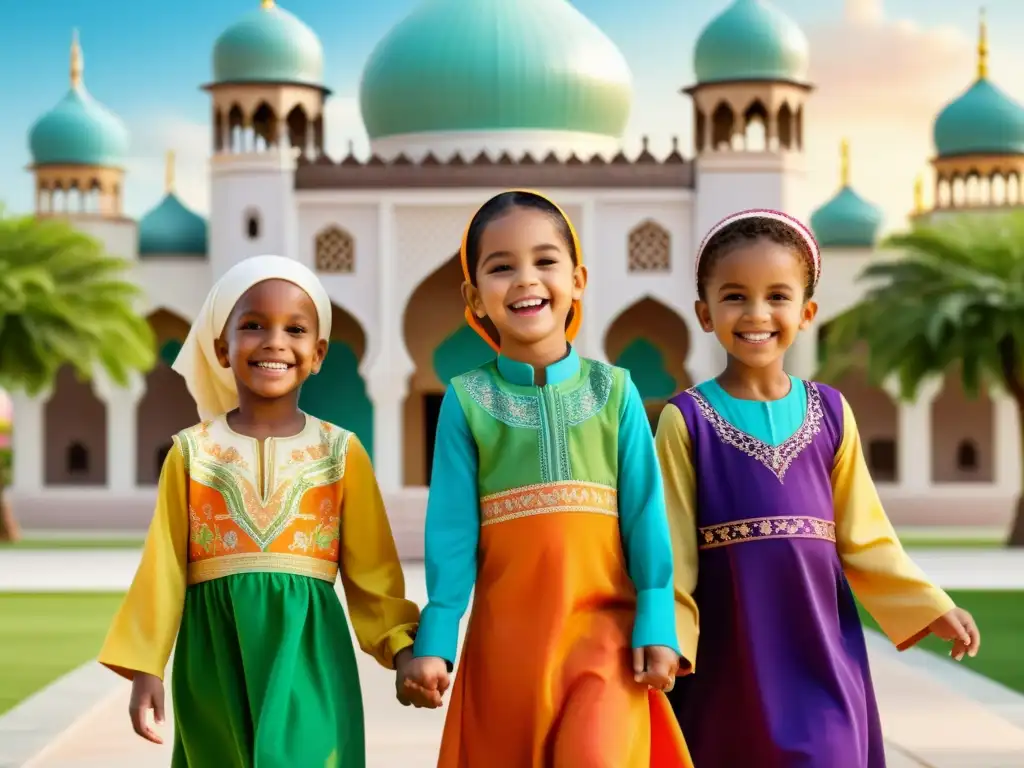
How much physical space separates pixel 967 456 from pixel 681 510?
67.2 ft

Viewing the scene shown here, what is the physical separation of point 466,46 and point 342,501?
19080 mm

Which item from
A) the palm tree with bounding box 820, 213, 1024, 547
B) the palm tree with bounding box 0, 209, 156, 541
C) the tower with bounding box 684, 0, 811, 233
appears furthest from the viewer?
the tower with bounding box 684, 0, 811, 233

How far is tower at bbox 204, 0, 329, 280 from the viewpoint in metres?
20.6

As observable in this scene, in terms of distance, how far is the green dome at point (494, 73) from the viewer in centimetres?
2180

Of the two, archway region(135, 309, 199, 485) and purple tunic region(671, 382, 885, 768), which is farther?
archway region(135, 309, 199, 485)

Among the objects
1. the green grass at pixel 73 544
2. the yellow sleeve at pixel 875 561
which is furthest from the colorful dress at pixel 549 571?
the green grass at pixel 73 544

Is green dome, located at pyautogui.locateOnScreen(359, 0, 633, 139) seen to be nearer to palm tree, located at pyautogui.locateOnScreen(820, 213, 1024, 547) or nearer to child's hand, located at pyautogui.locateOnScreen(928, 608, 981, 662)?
palm tree, located at pyautogui.locateOnScreen(820, 213, 1024, 547)

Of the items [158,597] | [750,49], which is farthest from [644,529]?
[750,49]

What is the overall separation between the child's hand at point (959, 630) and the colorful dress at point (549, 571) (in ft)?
2.11

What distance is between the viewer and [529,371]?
10.8ft

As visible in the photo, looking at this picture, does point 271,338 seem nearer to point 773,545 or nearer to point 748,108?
point 773,545

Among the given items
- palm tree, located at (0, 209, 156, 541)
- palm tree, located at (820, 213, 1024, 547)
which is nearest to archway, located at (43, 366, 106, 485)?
palm tree, located at (0, 209, 156, 541)

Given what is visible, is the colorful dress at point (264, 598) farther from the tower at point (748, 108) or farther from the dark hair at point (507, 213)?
the tower at point (748, 108)

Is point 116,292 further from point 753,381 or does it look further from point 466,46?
point 753,381
